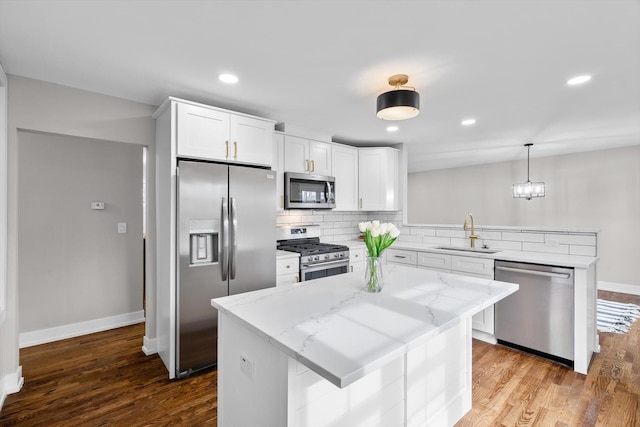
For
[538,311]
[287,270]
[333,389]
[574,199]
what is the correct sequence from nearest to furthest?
[333,389] → [538,311] → [287,270] → [574,199]

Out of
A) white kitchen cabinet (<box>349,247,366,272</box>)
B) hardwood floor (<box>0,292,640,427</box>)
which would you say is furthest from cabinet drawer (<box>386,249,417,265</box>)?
hardwood floor (<box>0,292,640,427</box>)

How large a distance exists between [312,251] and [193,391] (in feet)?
5.55

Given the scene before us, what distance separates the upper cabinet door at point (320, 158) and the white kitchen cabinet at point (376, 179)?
620 mm

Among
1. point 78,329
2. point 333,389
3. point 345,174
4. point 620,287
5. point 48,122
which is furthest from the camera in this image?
point 620,287

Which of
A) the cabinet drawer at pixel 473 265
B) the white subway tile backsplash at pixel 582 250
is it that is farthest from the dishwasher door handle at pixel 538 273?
the white subway tile backsplash at pixel 582 250

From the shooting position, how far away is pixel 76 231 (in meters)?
3.38

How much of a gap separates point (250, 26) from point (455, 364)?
2346 mm

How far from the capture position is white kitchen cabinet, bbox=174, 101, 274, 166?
2574mm

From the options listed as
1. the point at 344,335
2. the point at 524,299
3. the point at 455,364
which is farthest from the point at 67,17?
the point at 524,299

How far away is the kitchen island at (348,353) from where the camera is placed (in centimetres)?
111

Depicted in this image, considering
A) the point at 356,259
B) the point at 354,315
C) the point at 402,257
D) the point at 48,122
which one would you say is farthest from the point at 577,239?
the point at 48,122

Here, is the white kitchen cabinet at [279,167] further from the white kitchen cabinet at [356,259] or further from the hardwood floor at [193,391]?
the hardwood floor at [193,391]

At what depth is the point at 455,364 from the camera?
1961 mm

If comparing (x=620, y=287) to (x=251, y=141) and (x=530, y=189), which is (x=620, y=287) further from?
(x=251, y=141)
